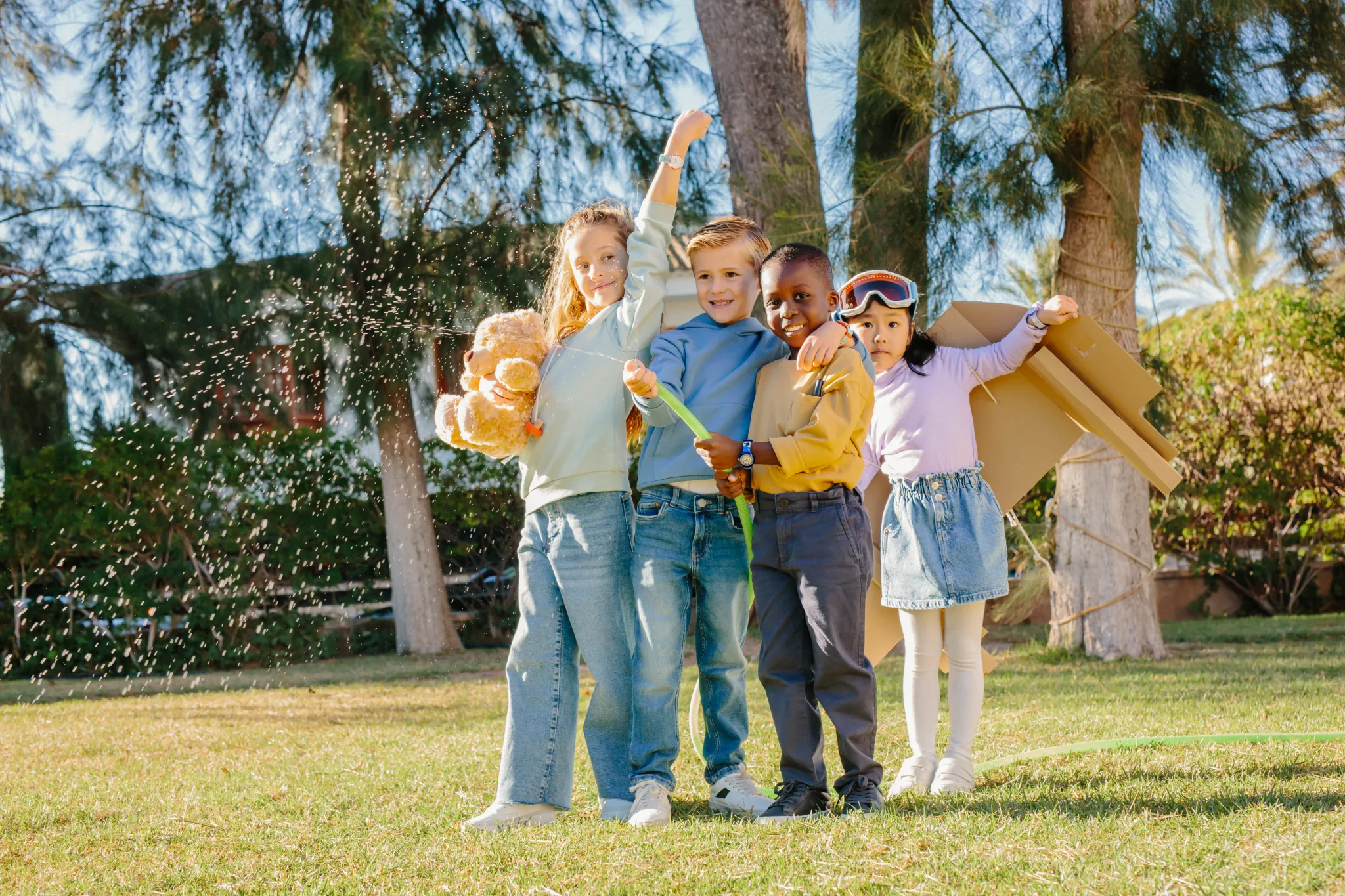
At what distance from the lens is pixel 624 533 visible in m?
2.75

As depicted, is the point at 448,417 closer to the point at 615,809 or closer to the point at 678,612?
the point at 678,612

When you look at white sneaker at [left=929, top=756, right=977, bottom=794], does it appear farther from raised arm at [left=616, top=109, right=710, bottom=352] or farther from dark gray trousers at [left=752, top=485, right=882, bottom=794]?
raised arm at [left=616, top=109, right=710, bottom=352]

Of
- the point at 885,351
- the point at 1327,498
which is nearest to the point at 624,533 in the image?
the point at 885,351

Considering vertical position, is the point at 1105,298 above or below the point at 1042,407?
above

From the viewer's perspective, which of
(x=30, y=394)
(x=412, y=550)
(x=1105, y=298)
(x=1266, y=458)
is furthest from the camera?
(x=1266, y=458)

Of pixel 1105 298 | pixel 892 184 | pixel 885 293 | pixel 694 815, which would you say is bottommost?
pixel 694 815

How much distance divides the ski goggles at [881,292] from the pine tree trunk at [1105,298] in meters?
2.62

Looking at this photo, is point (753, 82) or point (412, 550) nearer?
point (753, 82)

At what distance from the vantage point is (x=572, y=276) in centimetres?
302

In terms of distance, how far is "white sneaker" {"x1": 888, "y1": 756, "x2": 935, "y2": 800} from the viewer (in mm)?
2758

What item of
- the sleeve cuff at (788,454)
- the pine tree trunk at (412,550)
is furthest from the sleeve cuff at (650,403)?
the pine tree trunk at (412,550)

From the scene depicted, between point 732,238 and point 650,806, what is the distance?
135 centimetres

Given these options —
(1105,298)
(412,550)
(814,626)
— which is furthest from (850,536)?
(412,550)

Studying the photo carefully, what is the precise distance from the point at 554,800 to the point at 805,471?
0.99 metres
